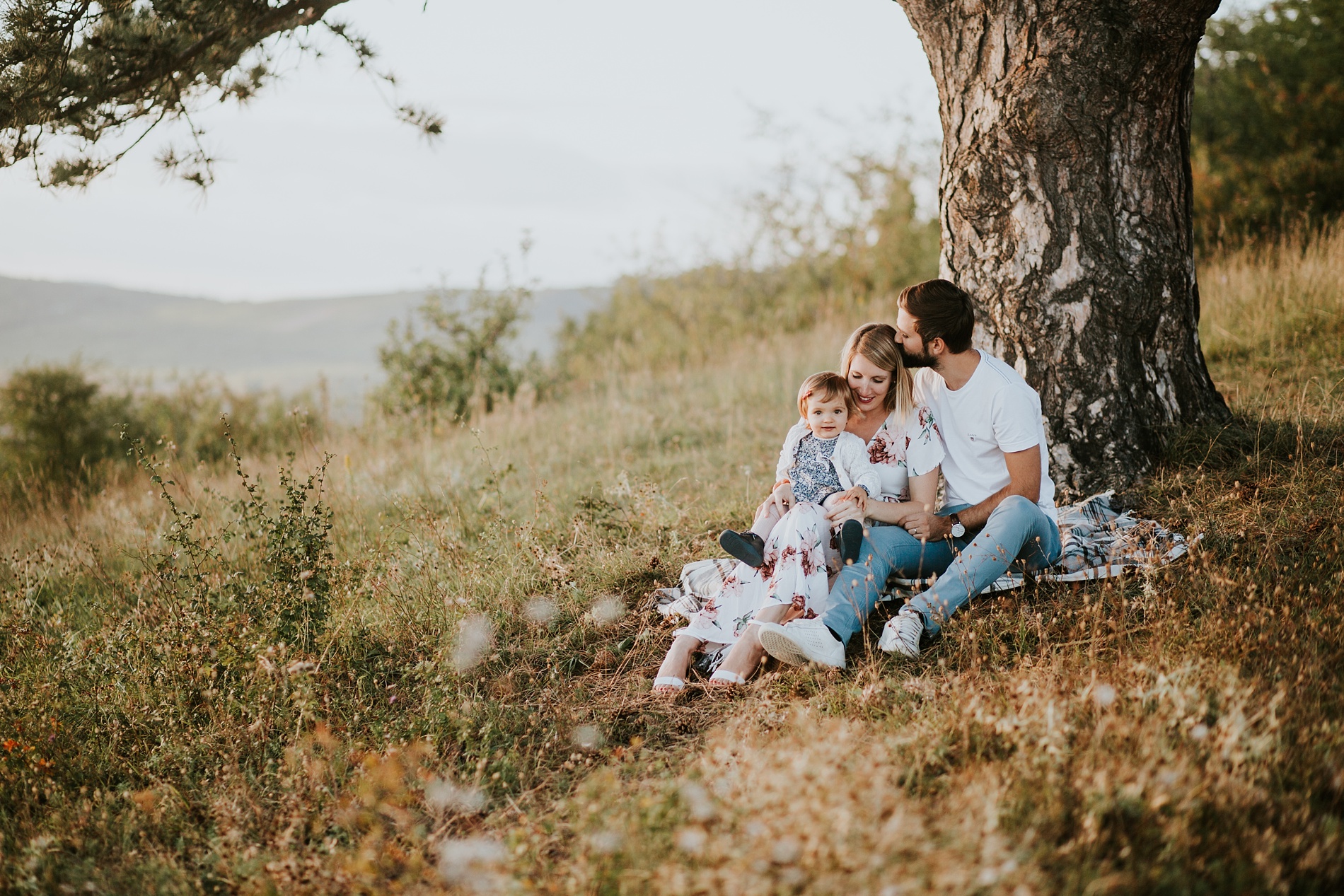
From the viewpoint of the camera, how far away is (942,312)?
3.43 meters

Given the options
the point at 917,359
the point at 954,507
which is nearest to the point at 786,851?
the point at 954,507

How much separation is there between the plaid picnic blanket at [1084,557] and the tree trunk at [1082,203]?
37 cm

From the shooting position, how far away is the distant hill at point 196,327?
42.8m

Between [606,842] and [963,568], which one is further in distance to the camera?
[963,568]

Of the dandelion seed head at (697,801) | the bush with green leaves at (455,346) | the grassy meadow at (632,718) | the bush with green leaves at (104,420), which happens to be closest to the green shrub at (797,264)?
the bush with green leaves at (455,346)

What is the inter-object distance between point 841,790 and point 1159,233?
3.49 meters

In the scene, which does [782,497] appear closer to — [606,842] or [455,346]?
[606,842]

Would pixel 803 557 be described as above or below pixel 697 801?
above

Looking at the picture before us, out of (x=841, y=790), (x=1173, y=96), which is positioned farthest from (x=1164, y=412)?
(x=841, y=790)

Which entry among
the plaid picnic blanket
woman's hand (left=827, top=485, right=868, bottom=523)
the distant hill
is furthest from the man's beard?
the distant hill

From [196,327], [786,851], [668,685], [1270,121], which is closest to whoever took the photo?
[786,851]

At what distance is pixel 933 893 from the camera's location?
1617 millimetres

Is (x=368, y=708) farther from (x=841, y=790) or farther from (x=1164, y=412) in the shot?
(x=1164, y=412)

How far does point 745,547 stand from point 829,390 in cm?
78
